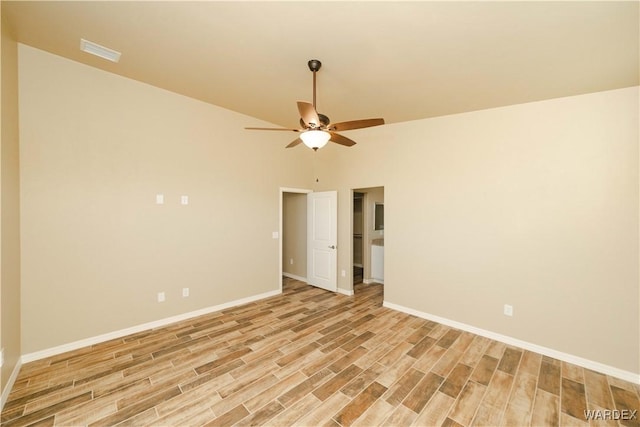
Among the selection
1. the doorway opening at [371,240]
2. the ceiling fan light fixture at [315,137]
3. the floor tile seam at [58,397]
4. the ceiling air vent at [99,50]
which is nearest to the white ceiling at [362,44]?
the ceiling air vent at [99,50]

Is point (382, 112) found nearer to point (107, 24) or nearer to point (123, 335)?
point (107, 24)

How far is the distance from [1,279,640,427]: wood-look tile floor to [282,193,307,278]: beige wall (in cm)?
252

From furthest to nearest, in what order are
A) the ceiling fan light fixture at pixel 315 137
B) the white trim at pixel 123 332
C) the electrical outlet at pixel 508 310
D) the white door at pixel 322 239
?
the white door at pixel 322 239 → the electrical outlet at pixel 508 310 → the white trim at pixel 123 332 → the ceiling fan light fixture at pixel 315 137

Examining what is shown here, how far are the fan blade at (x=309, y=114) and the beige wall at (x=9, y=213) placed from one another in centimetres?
245

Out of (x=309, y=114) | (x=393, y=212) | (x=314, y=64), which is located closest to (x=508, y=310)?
(x=393, y=212)

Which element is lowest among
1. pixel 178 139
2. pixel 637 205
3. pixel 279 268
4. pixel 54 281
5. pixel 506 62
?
pixel 279 268

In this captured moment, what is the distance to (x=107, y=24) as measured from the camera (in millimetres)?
2193

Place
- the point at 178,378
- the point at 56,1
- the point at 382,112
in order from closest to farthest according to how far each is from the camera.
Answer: the point at 56,1 → the point at 178,378 → the point at 382,112

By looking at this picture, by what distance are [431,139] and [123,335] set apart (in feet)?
16.7

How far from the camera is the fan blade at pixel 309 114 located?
2184 millimetres

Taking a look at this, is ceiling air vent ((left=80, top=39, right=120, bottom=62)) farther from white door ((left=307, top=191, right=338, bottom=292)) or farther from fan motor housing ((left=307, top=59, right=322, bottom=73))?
white door ((left=307, top=191, right=338, bottom=292))

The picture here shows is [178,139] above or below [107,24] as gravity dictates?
below

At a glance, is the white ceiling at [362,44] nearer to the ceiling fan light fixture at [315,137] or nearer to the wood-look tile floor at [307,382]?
the ceiling fan light fixture at [315,137]

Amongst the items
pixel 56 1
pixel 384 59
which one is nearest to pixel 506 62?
pixel 384 59
